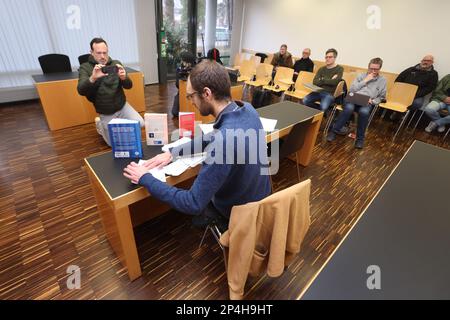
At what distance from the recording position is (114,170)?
4.43 feet

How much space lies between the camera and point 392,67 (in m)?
4.56

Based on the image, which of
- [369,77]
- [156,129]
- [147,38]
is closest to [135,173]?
[156,129]

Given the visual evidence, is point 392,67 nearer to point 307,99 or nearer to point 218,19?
point 307,99

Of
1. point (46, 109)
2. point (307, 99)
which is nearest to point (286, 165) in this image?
point (307, 99)

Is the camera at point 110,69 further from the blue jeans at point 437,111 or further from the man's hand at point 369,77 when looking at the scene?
the blue jeans at point 437,111

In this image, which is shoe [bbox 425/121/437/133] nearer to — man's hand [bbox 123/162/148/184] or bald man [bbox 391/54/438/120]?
bald man [bbox 391/54/438/120]

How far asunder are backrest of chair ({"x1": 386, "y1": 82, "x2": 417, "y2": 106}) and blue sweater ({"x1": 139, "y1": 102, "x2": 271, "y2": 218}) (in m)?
3.87

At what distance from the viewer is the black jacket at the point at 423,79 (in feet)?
13.1

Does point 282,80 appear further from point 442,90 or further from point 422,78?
point 442,90

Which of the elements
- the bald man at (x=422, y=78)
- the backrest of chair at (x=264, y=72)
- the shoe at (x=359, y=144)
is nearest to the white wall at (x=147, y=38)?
the backrest of chair at (x=264, y=72)

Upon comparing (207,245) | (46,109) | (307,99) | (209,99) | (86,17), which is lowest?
(207,245)

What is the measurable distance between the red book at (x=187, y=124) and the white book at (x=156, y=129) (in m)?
0.14

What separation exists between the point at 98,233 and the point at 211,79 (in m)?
1.55

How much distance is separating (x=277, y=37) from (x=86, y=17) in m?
4.48
